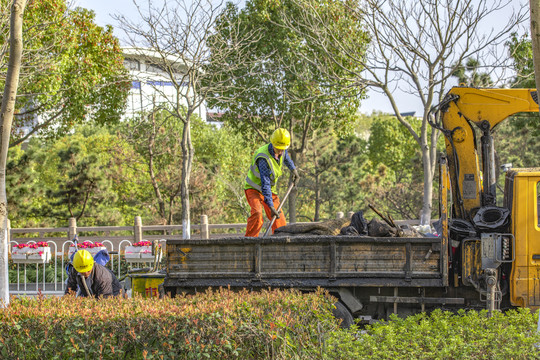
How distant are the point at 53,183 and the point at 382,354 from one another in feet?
82.5

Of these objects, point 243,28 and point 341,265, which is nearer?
point 341,265

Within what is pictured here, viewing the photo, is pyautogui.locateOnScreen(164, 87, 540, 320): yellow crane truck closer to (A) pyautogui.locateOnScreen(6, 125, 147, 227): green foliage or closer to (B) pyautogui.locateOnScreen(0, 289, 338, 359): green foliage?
(B) pyautogui.locateOnScreen(0, 289, 338, 359): green foliage

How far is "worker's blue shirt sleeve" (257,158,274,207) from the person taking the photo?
8133 mm

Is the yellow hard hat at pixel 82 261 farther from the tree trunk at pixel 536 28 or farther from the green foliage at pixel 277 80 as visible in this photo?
the green foliage at pixel 277 80

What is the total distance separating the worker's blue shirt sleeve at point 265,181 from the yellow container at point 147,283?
161 centimetres

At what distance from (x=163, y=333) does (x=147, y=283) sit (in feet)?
9.45

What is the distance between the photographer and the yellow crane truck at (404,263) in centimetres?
662

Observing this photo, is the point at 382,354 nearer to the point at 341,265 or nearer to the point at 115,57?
the point at 341,265

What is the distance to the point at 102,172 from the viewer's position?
2388cm

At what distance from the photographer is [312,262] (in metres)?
6.82

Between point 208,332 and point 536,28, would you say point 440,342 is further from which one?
point 536,28

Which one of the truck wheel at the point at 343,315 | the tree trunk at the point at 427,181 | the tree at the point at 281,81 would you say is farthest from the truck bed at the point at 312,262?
the tree at the point at 281,81

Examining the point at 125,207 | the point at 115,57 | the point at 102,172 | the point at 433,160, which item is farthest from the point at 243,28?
the point at 125,207

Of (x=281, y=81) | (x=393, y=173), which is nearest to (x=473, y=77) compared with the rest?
(x=281, y=81)
